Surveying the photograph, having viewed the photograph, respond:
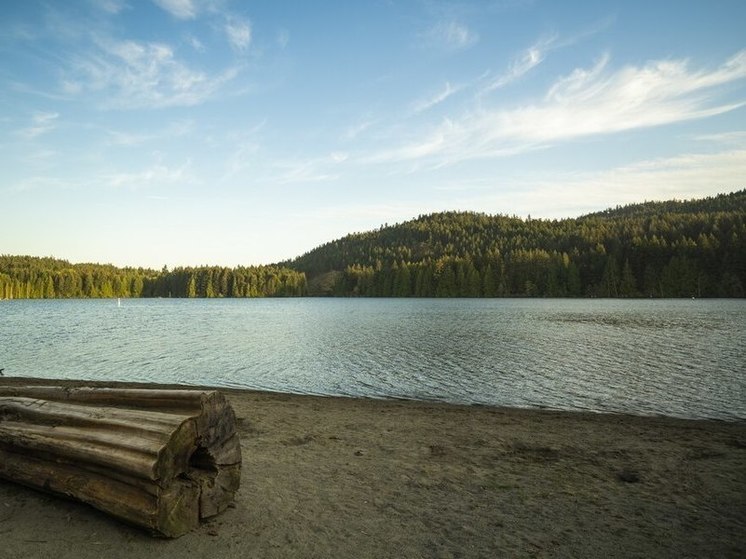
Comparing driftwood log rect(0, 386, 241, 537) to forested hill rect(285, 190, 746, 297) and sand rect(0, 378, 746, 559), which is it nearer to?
sand rect(0, 378, 746, 559)

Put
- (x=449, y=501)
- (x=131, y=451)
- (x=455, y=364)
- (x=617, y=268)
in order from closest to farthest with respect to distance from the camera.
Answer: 1. (x=131, y=451)
2. (x=449, y=501)
3. (x=455, y=364)
4. (x=617, y=268)

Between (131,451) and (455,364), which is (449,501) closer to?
(131,451)

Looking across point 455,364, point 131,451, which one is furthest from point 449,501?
point 455,364

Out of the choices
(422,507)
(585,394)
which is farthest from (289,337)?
(422,507)

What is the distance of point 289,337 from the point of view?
156ft

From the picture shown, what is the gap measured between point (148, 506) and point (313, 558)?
6.61 ft

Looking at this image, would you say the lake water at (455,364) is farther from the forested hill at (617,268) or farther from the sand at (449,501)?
the forested hill at (617,268)

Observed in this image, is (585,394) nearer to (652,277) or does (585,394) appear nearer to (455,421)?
(455,421)

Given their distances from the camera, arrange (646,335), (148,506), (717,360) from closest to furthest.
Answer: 1. (148,506)
2. (717,360)
3. (646,335)

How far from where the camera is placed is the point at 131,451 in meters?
5.54

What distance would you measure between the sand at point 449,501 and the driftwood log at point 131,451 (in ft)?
1.32

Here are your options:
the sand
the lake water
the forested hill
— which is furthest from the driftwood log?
the forested hill

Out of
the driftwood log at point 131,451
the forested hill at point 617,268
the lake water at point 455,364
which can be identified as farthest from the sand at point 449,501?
the forested hill at point 617,268

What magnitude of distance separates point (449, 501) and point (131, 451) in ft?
15.3
